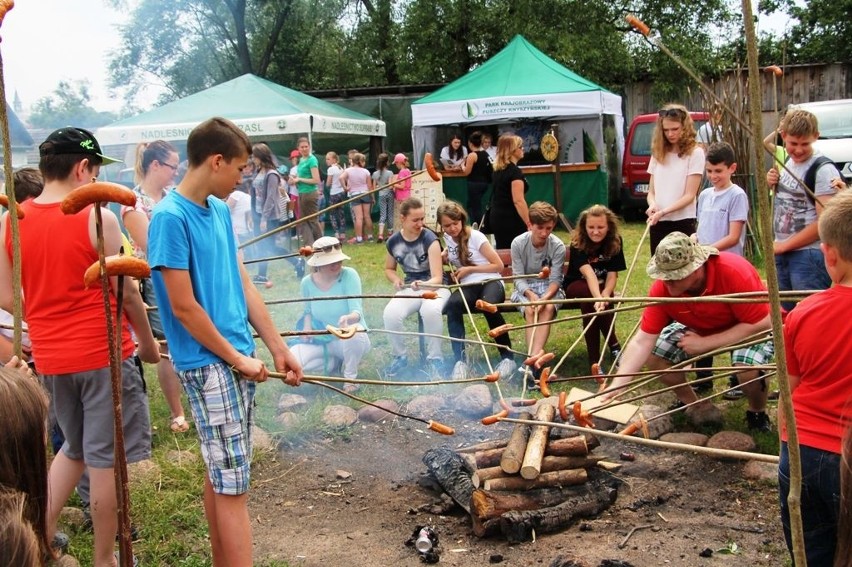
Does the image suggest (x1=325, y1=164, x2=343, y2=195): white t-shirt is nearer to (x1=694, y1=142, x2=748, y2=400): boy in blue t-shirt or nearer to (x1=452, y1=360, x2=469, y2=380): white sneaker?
(x1=452, y1=360, x2=469, y2=380): white sneaker

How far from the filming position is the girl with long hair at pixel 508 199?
7.65 metres

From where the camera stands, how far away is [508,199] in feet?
25.4

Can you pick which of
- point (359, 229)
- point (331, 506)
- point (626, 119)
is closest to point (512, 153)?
point (331, 506)

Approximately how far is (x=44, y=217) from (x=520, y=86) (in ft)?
37.0

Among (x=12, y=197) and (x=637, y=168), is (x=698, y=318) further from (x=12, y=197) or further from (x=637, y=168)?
(x=637, y=168)

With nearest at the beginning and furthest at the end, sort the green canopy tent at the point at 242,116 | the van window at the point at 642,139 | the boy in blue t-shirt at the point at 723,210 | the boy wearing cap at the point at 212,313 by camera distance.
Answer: the boy wearing cap at the point at 212,313 → the boy in blue t-shirt at the point at 723,210 → the green canopy tent at the point at 242,116 → the van window at the point at 642,139

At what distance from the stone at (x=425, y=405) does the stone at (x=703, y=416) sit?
1.58 meters

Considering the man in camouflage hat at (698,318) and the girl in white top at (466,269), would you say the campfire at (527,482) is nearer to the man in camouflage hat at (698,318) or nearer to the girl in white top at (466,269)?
the man in camouflage hat at (698,318)

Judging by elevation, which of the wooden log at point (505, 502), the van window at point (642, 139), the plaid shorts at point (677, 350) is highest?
the van window at point (642, 139)

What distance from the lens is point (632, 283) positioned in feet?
28.1

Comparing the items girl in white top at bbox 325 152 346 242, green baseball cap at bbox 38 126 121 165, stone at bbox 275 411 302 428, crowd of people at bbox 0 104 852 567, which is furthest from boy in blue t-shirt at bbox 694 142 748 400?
girl in white top at bbox 325 152 346 242

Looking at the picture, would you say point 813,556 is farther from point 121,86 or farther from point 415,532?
point 121,86

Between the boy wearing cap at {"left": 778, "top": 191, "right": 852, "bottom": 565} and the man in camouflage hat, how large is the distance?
57.9 inches

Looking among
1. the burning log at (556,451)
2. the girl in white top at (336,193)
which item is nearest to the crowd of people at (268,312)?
the burning log at (556,451)
